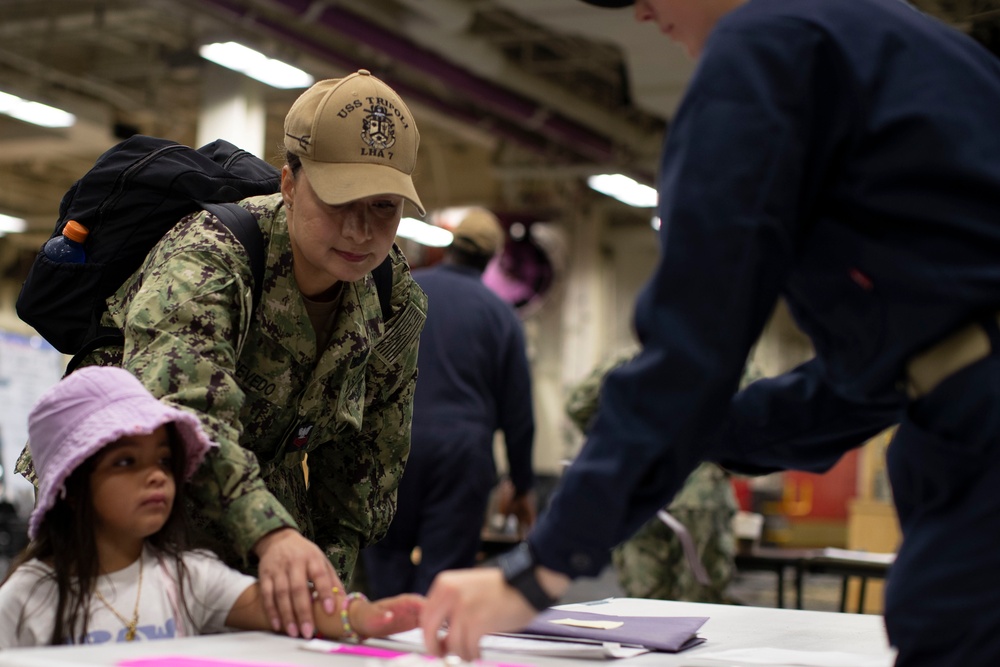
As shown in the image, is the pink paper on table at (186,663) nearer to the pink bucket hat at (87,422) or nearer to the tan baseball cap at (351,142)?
the pink bucket hat at (87,422)

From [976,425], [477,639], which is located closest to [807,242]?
[976,425]

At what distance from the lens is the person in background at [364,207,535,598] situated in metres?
4.08

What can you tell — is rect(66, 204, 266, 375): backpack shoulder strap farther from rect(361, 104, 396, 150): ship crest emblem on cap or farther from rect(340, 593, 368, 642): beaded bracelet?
rect(340, 593, 368, 642): beaded bracelet

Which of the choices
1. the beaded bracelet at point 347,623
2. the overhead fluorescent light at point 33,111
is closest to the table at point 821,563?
the beaded bracelet at point 347,623

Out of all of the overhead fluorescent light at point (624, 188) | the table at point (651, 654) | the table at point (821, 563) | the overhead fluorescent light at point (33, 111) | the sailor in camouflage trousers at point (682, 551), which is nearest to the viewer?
the table at point (651, 654)

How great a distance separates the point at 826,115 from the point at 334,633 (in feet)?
2.70

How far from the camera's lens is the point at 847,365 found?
3.96ft

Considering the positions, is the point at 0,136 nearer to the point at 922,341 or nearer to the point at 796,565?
the point at 796,565

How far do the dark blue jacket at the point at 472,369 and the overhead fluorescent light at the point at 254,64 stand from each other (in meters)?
3.28

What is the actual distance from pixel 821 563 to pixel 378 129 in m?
3.45

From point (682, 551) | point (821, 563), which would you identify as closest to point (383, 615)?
point (682, 551)

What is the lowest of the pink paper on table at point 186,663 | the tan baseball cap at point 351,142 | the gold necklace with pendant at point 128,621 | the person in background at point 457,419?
the person in background at point 457,419

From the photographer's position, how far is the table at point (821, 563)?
4.51 m

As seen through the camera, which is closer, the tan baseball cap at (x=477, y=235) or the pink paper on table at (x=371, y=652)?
the pink paper on table at (x=371, y=652)
